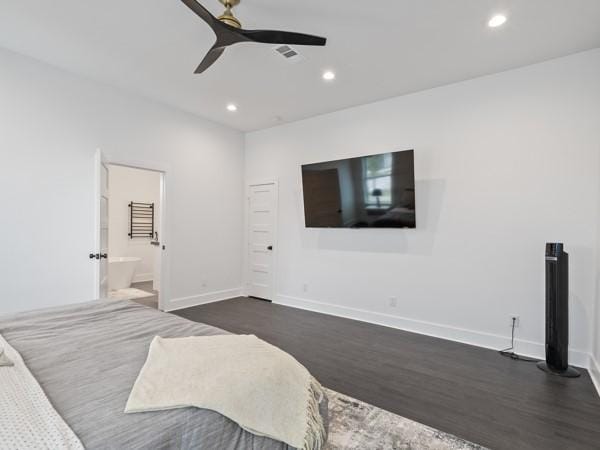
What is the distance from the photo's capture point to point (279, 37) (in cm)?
221

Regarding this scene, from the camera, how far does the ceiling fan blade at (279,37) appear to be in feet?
7.09

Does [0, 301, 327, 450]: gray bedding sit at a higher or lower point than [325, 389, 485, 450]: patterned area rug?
→ higher

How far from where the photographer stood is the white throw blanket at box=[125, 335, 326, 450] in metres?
1.13

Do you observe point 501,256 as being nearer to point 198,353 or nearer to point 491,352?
point 491,352

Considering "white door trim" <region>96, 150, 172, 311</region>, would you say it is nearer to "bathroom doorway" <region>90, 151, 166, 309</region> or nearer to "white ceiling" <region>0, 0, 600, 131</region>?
"white ceiling" <region>0, 0, 600, 131</region>

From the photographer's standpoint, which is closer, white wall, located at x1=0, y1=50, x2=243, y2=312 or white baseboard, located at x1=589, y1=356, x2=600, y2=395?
white baseboard, located at x1=589, y1=356, x2=600, y2=395

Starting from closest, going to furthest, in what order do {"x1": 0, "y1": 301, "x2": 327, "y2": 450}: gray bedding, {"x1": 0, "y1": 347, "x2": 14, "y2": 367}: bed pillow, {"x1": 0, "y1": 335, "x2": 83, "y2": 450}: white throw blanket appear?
{"x1": 0, "y1": 335, "x2": 83, "y2": 450}: white throw blanket, {"x1": 0, "y1": 301, "x2": 327, "y2": 450}: gray bedding, {"x1": 0, "y1": 347, "x2": 14, "y2": 367}: bed pillow

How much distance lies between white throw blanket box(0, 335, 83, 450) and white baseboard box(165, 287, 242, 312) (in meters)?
3.61

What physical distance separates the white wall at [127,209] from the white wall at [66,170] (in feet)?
7.99

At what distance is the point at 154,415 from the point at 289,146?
4593mm

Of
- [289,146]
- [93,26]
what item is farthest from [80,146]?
[289,146]

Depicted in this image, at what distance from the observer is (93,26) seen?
272 cm

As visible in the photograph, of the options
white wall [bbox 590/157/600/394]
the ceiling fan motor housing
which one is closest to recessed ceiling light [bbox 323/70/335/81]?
the ceiling fan motor housing

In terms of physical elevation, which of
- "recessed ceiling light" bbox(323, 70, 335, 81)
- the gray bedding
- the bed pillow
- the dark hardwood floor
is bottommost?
the dark hardwood floor
